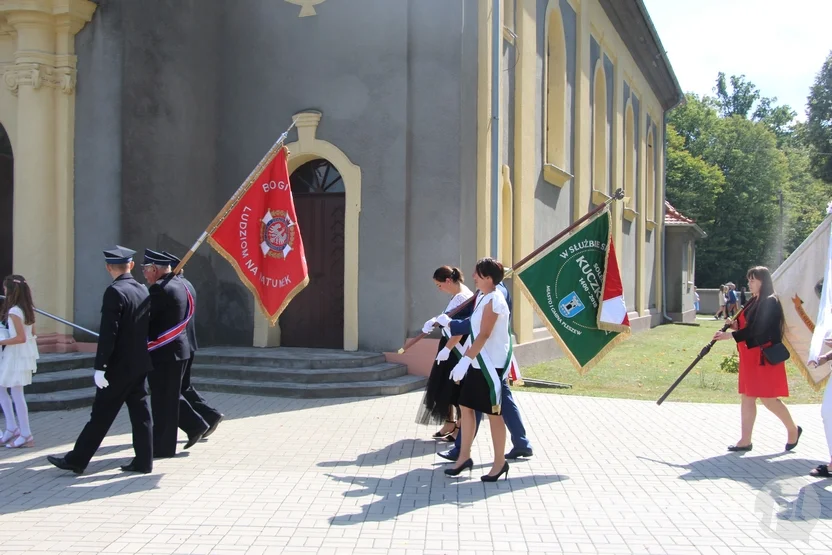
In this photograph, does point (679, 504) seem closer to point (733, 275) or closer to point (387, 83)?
point (387, 83)

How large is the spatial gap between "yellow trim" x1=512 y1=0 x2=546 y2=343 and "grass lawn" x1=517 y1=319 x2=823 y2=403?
1.12m

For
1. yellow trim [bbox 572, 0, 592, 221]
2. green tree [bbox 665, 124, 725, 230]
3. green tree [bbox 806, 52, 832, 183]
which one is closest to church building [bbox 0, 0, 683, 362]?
yellow trim [bbox 572, 0, 592, 221]

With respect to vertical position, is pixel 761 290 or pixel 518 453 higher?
pixel 761 290

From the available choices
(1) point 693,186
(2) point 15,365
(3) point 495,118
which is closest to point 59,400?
(2) point 15,365

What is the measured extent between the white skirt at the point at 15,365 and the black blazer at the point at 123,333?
1.40 meters

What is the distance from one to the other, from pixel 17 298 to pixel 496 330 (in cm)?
455

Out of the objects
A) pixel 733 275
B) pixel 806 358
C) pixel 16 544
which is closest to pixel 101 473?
pixel 16 544

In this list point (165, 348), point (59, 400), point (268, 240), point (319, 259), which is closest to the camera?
point (165, 348)

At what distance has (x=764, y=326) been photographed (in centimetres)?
766

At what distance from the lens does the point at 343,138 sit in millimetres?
12695

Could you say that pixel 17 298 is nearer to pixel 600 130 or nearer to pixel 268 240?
pixel 268 240

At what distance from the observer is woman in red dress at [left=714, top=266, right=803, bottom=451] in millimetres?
7680

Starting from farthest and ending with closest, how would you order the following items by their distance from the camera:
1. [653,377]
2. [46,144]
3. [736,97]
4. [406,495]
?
[736,97]
[653,377]
[46,144]
[406,495]

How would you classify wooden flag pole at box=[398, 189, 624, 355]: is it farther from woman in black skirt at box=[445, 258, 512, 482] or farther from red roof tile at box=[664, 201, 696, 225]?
red roof tile at box=[664, 201, 696, 225]
